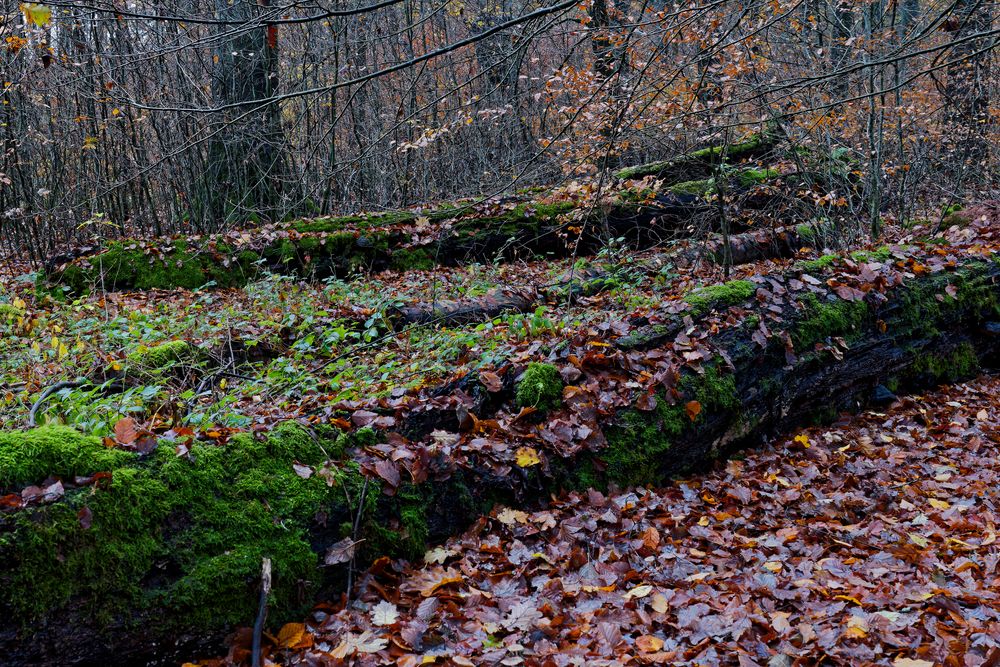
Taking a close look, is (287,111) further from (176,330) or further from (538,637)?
(538,637)

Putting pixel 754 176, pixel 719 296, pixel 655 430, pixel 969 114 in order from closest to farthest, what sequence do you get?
pixel 655 430
pixel 719 296
pixel 754 176
pixel 969 114

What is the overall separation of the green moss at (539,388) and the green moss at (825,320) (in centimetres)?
208

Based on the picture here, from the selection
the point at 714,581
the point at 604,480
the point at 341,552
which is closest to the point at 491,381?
the point at 604,480

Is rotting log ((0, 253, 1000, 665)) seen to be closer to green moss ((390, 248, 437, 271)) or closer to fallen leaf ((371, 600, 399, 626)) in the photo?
fallen leaf ((371, 600, 399, 626))

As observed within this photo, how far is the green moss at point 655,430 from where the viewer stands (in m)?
4.07

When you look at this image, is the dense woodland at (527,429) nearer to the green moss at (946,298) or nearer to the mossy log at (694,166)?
the green moss at (946,298)

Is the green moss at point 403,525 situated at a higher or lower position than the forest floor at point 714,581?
higher

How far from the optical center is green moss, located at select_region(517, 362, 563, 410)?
4.06m

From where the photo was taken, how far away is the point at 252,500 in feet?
9.89

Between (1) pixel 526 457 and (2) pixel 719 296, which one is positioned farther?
(2) pixel 719 296

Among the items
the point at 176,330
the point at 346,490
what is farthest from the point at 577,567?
the point at 176,330

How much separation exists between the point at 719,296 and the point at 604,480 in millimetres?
1937

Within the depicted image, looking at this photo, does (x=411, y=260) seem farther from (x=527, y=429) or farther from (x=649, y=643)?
(x=649, y=643)

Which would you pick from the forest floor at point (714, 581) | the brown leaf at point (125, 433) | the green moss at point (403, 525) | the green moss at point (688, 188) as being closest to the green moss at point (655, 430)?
the forest floor at point (714, 581)
